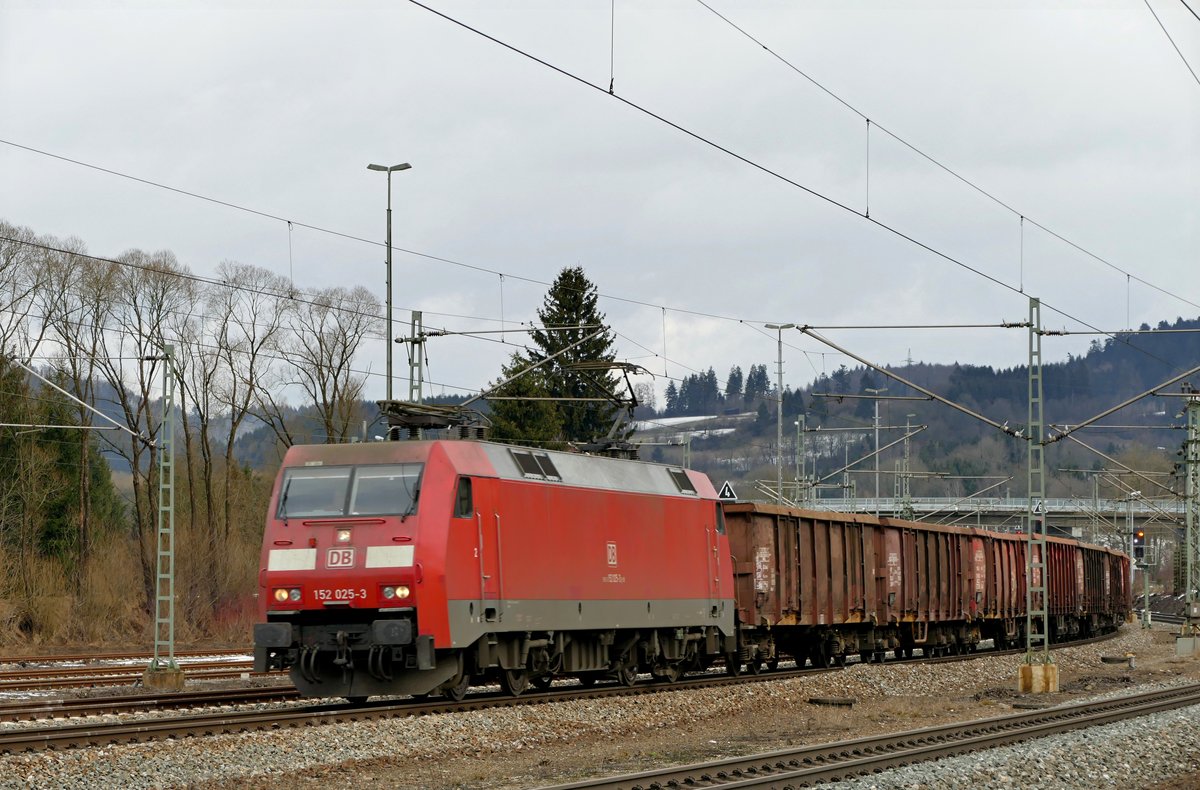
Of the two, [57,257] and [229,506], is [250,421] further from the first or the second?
[57,257]

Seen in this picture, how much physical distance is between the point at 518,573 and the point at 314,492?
10.5ft

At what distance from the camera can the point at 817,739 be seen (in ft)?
61.0

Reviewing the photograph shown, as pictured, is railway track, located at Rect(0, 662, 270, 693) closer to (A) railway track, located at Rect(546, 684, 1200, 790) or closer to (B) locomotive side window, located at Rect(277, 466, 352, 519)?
(B) locomotive side window, located at Rect(277, 466, 352, 519)

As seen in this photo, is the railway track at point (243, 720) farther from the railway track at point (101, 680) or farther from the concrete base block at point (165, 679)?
the concrete base block at point (165, 679)

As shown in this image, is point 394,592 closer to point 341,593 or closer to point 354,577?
point 354,577

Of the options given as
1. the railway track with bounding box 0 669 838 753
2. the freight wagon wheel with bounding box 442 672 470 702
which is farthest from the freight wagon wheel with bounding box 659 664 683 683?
the freight wagon wheel with bounding box 442 672 470 702

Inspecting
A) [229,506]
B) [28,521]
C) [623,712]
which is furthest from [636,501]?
[229,506]

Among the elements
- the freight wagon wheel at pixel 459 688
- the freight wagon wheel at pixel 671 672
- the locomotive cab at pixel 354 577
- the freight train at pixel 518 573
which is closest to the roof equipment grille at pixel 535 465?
the freight train at pixel 518 573

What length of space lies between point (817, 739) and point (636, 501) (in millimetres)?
7221

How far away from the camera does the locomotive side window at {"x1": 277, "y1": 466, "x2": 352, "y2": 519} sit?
2028cm

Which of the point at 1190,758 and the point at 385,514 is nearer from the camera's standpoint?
the point at 1190,758

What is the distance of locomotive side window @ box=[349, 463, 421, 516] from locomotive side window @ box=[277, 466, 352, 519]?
200 millimetres

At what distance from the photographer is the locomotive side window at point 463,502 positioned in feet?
66.0

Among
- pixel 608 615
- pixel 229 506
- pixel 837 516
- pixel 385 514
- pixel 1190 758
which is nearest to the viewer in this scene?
pixel 1190 758
